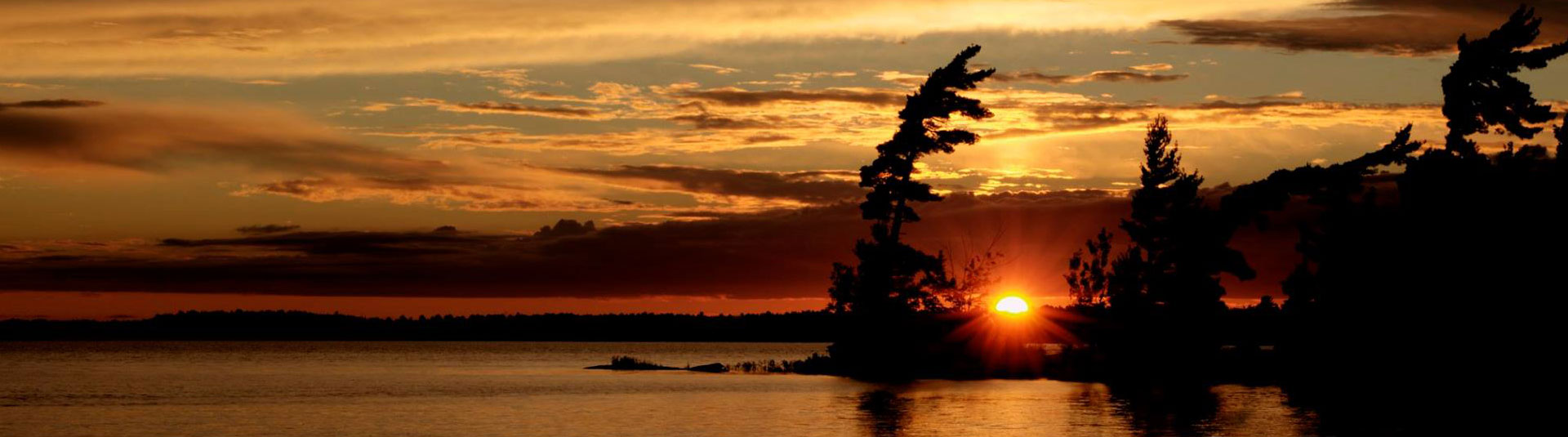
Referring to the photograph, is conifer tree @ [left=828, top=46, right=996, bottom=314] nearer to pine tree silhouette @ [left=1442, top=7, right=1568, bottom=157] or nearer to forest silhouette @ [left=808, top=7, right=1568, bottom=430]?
forest silhouette @ [left=808, top=7, right=1568, bottom=430]

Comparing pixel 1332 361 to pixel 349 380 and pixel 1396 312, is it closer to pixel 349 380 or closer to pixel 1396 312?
pixel 1396 312

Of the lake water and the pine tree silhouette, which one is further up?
the pine tree silhouette

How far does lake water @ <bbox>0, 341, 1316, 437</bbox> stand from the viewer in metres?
63.9

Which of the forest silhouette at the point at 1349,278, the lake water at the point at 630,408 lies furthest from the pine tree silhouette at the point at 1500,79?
the lake water at the point at 630,408

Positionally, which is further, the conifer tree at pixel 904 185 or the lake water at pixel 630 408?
the conifer tree at pixel 904 185

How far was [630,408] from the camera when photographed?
79.6m

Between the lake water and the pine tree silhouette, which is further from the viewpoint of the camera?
the pine tree silhouette

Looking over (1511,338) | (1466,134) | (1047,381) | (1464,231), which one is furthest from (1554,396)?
(1047,381)

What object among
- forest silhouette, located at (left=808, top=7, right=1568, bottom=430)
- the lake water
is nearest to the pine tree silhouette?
forest silhouette, located at (left=808, top=7, right=1568, bottom=430)

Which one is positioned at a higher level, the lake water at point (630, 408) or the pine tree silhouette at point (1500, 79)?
the pine tree silhouette at point (1500, 79)

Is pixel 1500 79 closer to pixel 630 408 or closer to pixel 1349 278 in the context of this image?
pixel 1349 278

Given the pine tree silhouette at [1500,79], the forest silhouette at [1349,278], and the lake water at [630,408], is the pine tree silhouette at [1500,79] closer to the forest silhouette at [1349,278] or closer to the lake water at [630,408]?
the forest silhouette at [1349,278]

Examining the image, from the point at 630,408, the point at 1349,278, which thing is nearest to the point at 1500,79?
the point at 1349,278

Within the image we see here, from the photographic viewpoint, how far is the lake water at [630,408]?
6388cm
